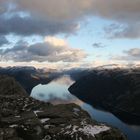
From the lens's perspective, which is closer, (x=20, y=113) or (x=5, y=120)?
(x=5, y=120)

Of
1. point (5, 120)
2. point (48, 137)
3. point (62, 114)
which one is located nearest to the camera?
point (48, 137)

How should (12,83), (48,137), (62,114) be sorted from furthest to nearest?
(12,83)
(62,114)
(48,137)

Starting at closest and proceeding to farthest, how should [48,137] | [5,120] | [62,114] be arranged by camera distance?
1. [48,137]
2. [5,120]
3. [62,114]

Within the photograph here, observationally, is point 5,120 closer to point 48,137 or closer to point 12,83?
point 48,137

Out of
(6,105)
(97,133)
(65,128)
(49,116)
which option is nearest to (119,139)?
(97,133)

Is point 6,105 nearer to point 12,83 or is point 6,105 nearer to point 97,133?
point 97,133

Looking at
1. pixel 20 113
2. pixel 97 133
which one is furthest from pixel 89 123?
pixel 20 113

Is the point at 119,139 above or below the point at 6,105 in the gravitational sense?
below

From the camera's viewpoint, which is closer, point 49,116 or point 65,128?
point 65,128

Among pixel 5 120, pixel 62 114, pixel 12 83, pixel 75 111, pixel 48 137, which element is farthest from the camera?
pixel 12 83
